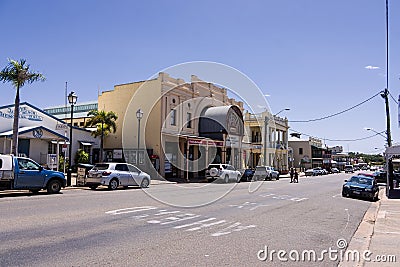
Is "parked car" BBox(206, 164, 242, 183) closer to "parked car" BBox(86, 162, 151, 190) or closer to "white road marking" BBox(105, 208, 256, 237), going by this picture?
"parked car" BBox(86, 162, 151, 190)

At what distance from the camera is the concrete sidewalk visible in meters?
7.30

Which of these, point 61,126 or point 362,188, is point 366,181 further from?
point 61,126

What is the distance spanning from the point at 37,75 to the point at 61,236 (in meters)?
15.9

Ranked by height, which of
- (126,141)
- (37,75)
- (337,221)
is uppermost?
(37,75)

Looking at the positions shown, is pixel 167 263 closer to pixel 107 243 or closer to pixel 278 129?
pixel 107 243

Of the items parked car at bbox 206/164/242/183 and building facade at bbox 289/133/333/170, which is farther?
building facade at bbox 289/133/333/170

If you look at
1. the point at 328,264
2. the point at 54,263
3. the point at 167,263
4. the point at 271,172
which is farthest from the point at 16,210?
the point at 271,172

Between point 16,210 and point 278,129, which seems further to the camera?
point 278,129

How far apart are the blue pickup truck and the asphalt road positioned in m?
2.15

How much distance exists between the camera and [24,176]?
16.5 metres

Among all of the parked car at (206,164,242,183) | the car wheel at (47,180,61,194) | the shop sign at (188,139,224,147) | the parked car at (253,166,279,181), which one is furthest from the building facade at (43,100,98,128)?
the car wheel at (47,180,61,194)

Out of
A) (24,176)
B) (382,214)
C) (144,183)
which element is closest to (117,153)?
(144,183)

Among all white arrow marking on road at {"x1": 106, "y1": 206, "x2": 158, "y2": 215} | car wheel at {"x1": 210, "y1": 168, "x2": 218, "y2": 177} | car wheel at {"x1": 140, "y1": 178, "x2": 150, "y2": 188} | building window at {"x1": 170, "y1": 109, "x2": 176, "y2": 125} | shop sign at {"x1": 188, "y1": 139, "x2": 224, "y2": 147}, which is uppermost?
building window at {"x1": 170, "y1": 109, "x2": 176, "y2": 125}

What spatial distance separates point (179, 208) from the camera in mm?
14109
